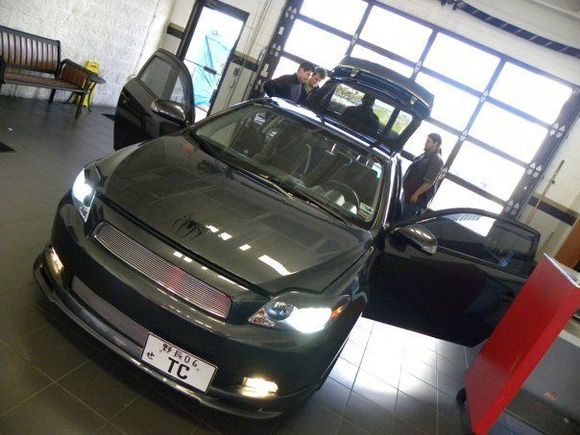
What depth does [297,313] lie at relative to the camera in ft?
5.60

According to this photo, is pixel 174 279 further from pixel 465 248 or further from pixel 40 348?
pixel 465 248

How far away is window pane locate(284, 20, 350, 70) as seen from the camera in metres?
8.06

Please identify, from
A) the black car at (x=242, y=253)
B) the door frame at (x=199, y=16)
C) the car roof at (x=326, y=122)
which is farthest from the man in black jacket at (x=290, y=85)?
the door frame at (x=199, y=16)

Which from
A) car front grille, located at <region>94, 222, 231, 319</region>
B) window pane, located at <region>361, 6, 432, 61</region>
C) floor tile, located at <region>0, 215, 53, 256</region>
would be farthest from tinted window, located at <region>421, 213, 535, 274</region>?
window pane, located at <region>361, 6, 432, 61</region>

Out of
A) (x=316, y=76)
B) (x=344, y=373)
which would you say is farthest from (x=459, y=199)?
(x=344, y=373)

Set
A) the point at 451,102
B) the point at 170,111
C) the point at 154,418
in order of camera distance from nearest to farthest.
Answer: the point at 154,418, the point at 170,111, the point at 451,102

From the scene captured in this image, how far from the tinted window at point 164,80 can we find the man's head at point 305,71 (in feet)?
6.44

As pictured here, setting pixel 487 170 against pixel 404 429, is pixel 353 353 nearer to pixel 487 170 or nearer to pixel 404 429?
pixel 404 429

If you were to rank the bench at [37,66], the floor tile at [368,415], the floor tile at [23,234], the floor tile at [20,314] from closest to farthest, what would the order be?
the floor tile at [20,314] < the floor tile at [368,415] < the floor tile at [23,234] < the bench at [37,66]

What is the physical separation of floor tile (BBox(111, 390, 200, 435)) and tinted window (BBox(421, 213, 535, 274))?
1895 millimetres

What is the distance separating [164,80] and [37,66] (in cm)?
313

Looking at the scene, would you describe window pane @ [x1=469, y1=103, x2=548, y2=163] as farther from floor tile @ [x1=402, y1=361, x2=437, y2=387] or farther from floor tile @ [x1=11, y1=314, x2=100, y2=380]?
floor tile @ [x1=11, y1=314, x2=100, y2=380]

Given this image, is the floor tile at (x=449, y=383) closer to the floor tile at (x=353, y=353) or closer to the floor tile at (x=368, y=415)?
the floor tile at (x=353, y=353)

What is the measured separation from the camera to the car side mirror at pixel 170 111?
2.70 m
